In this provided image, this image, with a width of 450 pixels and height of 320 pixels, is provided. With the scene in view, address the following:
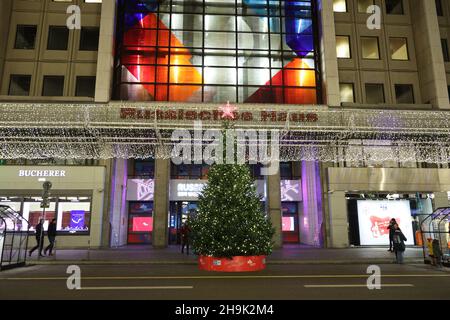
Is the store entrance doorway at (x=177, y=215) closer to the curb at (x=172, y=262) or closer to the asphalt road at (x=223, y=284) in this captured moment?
the curb at (x=172, y=262)

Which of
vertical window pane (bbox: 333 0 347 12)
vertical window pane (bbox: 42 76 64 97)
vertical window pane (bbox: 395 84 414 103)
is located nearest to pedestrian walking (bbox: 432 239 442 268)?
vertical window pane (bbox: 395 84 414 103)

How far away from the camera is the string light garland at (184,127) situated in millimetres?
20219

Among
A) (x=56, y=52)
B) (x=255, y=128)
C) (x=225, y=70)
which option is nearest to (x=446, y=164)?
(x=255, y=128)

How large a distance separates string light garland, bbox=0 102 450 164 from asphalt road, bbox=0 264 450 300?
30.3 ft

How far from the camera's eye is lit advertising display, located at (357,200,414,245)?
963 inches

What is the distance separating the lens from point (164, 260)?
1577 cm

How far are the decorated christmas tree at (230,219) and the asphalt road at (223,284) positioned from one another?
98 cm

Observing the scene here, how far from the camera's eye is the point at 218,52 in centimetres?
2714

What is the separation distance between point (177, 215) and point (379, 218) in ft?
47.9

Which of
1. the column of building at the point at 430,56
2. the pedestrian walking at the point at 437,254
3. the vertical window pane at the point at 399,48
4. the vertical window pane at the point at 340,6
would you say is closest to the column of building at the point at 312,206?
the column of building at the point at 430,56

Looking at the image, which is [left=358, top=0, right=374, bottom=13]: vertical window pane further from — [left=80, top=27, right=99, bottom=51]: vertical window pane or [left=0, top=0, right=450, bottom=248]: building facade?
[left=80, top=27, right=99, bottom=51]: vertical window pane

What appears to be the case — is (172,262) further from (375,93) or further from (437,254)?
(375,93)

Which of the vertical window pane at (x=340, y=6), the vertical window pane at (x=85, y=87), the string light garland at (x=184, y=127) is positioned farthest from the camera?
the vertical window pane at (x=340, y=6)

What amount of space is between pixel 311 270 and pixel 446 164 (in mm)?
18090
